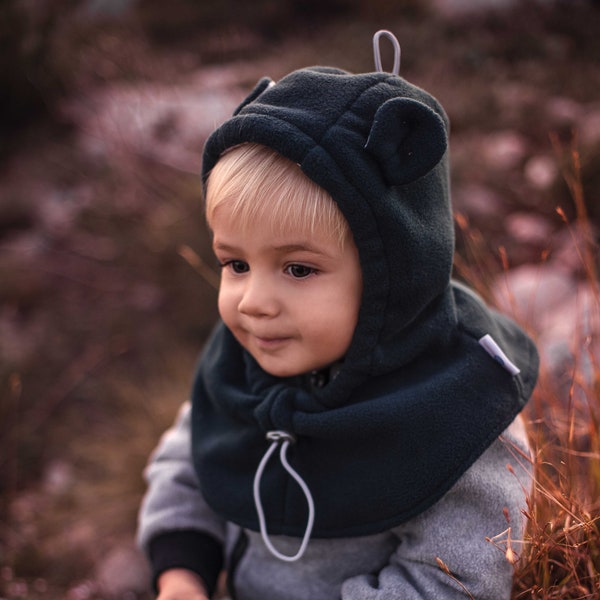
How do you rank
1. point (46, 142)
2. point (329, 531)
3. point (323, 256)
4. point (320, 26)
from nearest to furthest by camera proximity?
1. point (323, 256)
2. point (329, 531)
3. point (46, 142)
4. point (320, 26)

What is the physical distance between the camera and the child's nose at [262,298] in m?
1.21

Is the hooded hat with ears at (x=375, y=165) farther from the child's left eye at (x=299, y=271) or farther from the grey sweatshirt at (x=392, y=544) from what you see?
the grey sweatshirt at (x=392, y=544)

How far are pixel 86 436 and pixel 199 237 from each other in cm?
122

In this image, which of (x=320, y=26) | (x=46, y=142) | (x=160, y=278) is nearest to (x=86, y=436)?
(x=160, y=278)

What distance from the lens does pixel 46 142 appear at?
589 cm

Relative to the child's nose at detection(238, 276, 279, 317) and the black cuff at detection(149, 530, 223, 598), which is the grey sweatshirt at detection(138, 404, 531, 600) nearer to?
the black cuff at detection(149, 530, 223, 598)

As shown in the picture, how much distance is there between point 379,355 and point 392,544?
0.44 metres

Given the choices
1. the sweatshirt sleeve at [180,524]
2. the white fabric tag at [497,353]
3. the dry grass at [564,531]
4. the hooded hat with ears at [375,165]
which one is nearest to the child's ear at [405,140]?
the hooded hat with ears at [375,165]

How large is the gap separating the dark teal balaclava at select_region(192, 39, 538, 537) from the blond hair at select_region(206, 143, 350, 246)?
3 cm

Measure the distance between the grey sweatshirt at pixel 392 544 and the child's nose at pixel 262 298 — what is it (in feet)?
1.61

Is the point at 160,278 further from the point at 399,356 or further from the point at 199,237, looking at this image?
the point at 399,356

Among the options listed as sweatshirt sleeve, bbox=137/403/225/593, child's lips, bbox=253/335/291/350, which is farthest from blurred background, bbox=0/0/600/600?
sweatshirt sleeve, bbox=137/403/225/593

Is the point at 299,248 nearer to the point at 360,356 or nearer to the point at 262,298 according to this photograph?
the point at 262,298

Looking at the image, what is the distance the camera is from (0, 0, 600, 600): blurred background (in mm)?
2631
